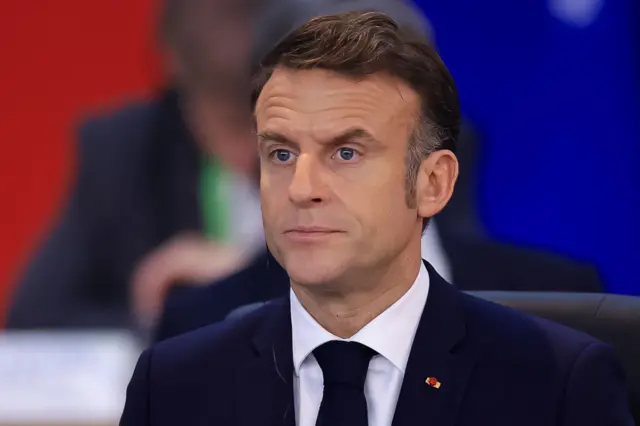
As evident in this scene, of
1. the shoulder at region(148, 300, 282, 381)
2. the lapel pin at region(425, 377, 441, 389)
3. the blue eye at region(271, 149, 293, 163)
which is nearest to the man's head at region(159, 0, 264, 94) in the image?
the shoulder at region(148, 300, 282, 381)

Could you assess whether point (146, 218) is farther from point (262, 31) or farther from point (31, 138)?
point (262, 31)

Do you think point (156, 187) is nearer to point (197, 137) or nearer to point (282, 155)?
point (197, 137)

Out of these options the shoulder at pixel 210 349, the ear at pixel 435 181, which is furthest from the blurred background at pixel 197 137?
the ear at pixel 435 181

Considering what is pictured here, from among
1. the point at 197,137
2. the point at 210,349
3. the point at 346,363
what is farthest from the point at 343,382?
the point at 197,137

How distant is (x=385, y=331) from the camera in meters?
1.44

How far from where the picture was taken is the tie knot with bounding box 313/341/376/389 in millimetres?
1409

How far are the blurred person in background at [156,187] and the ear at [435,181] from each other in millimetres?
1591

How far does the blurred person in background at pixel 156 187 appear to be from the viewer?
3.06 metres

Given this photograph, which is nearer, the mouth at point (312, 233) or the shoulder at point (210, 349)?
the mouth at point (312, 233)

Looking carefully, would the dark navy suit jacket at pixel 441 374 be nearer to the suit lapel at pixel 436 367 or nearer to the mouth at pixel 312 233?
the suit lapel at pixel 436 367

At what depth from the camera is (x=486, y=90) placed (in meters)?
3.03

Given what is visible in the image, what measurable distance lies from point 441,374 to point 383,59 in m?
0.41

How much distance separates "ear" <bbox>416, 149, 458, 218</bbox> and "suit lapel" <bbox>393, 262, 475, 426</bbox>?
0.12 metres

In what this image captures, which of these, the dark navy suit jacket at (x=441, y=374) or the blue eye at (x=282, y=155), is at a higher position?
the blue eye at (x=282, y=155)
